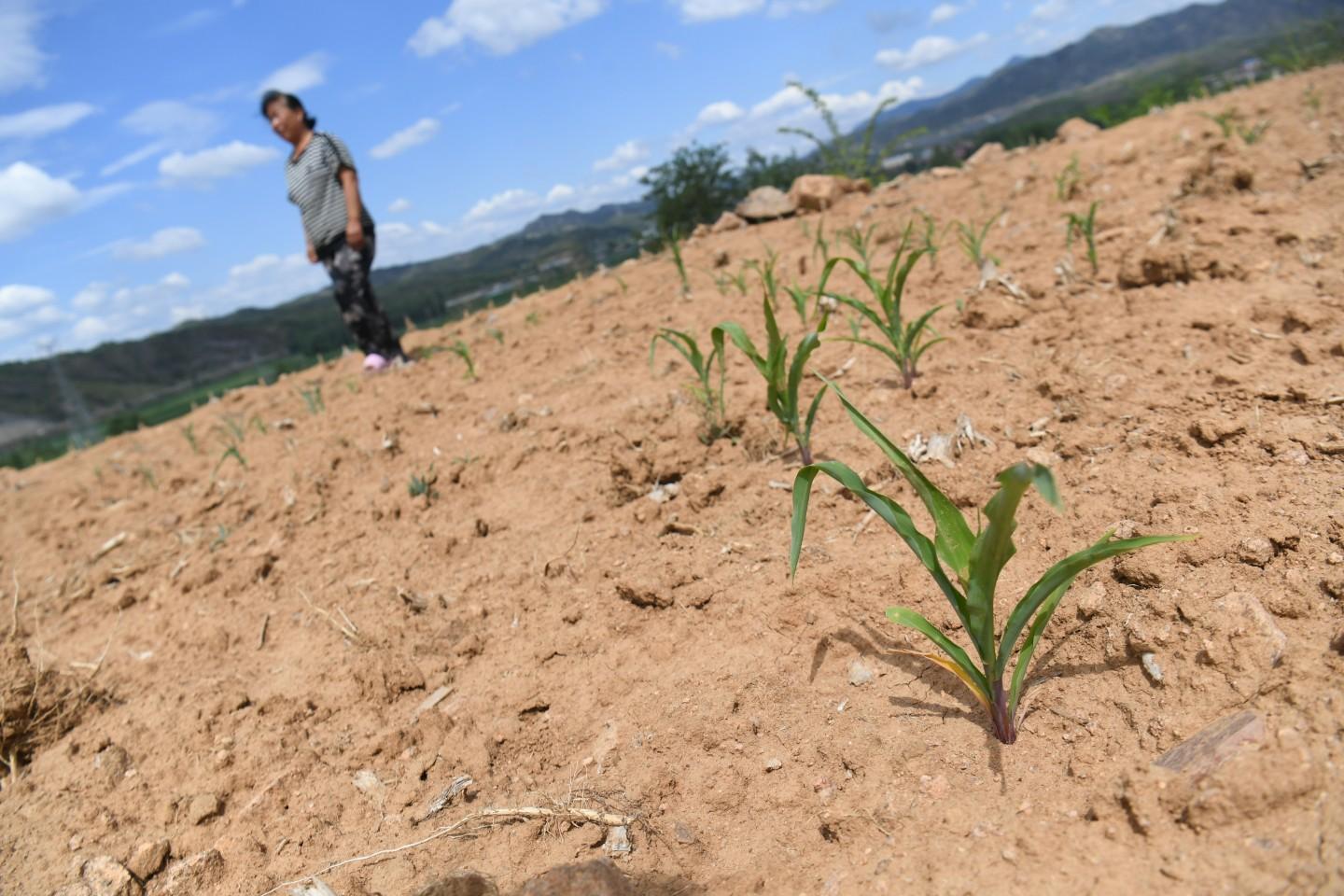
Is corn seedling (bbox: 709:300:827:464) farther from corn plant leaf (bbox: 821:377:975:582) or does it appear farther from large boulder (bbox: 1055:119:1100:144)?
large boulder (bbox: 1055:119:1100:144)

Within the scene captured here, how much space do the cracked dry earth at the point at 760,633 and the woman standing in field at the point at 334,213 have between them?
1.62 m

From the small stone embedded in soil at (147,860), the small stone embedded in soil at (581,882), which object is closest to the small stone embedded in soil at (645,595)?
the small stone embedded in soil at (581,882)

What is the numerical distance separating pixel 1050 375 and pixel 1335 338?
72 cm

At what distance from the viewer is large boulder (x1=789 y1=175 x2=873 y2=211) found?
5.82m

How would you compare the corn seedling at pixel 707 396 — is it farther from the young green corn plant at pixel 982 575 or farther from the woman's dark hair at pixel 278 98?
the woman's dark hair at pixel 278 98

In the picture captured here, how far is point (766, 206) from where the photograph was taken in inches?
242

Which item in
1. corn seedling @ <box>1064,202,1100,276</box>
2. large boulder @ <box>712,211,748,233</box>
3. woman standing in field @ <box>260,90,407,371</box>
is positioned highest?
woman standing in field @ <box>260,90,407,371</box>

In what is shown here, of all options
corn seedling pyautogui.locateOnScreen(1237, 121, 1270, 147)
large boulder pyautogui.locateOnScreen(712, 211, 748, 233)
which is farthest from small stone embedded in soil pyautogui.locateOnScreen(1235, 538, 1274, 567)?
large boulder pyautogui.locateOnScreen(712, 211, 748, 233)

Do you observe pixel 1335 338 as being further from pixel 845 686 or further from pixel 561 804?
pixel 561 804

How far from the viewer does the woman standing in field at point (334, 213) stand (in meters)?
4.66

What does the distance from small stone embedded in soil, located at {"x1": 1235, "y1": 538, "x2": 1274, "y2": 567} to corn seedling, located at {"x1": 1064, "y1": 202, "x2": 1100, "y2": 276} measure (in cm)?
188

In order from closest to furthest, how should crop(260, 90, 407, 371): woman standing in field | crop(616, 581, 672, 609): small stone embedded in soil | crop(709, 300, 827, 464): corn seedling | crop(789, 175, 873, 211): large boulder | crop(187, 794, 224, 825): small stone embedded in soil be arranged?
crop(187, 794, 224, 825): small stone embedded in soil, crop(616, 581, 672, 609): small stone embedded in soil, crop(709, 300, 827, 464): corn seedling, crop(260, 90, 407, 371): woman standing in field, crop(789, 175, 873, 211): large boulder

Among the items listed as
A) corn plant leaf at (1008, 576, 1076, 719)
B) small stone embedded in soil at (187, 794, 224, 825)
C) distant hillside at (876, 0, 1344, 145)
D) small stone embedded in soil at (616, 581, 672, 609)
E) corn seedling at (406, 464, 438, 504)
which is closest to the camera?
corn plant leaf at (1008, 576, 1076, 719)

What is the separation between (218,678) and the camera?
213cm
